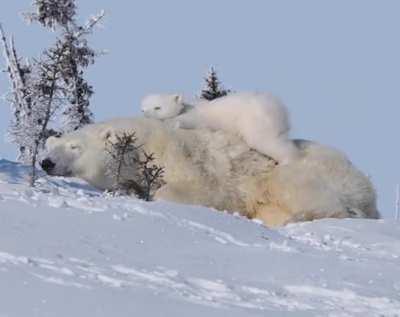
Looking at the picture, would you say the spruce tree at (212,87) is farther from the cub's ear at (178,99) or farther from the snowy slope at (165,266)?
the snowy slope at (165,266)

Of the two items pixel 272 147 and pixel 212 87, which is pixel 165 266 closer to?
pixel 272 147

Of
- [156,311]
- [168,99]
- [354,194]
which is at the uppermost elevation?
[168,99]

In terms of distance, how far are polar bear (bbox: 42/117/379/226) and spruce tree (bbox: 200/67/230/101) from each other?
369 inches

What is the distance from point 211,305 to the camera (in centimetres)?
507

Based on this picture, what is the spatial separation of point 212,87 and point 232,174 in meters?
10.6

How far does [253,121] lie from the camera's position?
13.5 metres

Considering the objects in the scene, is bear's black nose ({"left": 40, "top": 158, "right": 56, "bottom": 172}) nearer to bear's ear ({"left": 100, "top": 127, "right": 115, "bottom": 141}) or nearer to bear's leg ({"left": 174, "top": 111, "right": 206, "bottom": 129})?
bear's ear ({"left": 100, "top": 127, "right": 115, "bottom": 141})

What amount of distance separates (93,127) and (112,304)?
953 cm

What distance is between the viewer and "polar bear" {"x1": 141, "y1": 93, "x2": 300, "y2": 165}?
13.4 meters

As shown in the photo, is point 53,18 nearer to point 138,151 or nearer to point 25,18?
point 25,18

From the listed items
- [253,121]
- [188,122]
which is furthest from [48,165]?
[253,121]

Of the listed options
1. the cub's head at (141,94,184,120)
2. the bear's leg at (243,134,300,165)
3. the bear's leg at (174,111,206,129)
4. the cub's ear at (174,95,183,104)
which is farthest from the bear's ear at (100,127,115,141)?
the bear's leg at (243,134,300,165)

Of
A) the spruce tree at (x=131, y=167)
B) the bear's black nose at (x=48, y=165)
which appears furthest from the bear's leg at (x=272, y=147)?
the bear's black nose at (x=48, y=165)

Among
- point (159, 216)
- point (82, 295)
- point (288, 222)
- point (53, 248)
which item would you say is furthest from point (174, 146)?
point (82, 295)
